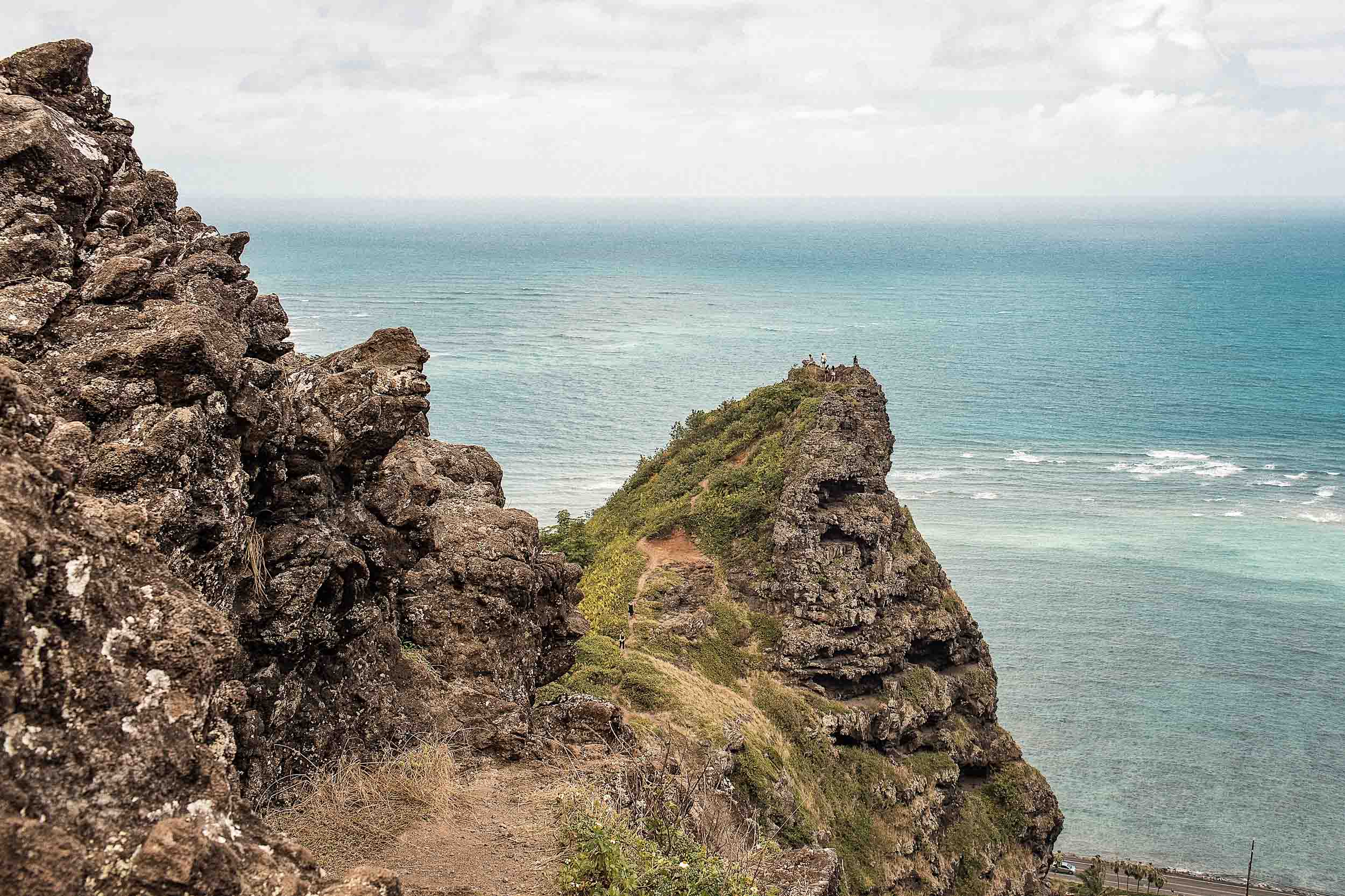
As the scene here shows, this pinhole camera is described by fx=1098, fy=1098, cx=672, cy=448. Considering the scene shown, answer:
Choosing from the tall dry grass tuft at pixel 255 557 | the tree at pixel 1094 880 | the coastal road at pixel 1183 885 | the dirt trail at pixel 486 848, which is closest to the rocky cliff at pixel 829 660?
the tree at pixel 1094 880

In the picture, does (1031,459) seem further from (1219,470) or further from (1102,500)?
(1219,470)

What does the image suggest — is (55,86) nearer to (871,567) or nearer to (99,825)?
(99,825)

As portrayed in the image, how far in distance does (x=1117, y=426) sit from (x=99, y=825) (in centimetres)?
13864

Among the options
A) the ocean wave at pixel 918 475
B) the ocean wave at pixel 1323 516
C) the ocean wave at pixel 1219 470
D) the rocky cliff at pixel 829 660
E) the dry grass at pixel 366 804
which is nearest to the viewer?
the dry grass at pixel 366 804

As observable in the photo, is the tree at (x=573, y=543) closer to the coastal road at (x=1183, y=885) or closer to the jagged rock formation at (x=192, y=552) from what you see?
the jagged rock formation at (x=192, y=552)

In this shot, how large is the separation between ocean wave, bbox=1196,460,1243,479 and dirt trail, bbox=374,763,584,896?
4493 inches

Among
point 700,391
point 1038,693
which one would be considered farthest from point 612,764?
point 700,391

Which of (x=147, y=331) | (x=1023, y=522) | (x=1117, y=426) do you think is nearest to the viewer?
(x=147, y=331)

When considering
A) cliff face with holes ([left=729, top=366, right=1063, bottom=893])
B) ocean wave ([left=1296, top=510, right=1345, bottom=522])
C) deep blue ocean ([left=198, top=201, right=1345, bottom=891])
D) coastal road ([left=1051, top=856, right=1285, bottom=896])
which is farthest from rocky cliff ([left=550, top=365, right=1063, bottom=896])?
ocean wave ([left=1296, top=510, right=1345, bottom=522])

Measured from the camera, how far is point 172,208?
62.6 ft

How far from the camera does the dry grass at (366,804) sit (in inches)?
516

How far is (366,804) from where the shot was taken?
14.2 m

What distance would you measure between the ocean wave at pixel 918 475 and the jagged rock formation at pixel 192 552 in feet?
286

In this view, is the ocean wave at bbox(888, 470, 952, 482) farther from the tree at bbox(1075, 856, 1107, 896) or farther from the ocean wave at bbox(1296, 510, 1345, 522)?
the tree at bbox(1075, 856, 1107, 896)
